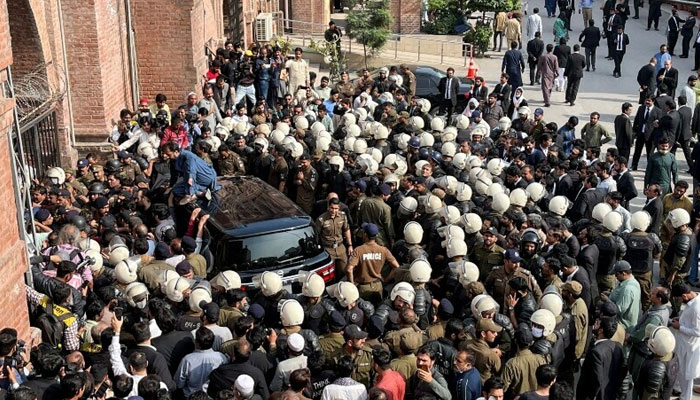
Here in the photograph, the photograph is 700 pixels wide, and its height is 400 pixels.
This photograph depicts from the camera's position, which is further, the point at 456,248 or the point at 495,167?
the point at 495,167

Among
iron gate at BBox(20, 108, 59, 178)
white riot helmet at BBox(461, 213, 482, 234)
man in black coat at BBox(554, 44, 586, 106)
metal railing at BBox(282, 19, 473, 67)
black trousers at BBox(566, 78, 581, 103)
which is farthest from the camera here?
metal railing at BBox(282, 19, 473, 67)

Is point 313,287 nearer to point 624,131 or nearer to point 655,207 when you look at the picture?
point 655,207

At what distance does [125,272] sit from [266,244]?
79.7 inches

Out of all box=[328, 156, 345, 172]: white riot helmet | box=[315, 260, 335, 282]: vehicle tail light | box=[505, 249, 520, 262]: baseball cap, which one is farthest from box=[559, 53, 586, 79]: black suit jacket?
box=[505, 249, 520, 262]: baseball cap

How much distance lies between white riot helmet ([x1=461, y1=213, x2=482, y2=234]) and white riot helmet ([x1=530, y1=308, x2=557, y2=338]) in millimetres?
2492

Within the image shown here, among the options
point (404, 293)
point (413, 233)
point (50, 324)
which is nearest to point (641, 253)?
point (413, 233)

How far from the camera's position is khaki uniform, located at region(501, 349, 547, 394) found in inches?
322

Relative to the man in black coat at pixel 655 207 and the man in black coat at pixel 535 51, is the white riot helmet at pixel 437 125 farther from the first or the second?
the man in black coat at pixel 535 51

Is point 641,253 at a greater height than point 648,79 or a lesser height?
lesser

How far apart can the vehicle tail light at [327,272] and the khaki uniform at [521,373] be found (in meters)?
3.66

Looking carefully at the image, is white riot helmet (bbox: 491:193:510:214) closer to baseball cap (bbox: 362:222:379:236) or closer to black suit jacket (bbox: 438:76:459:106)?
baseball cap (bbox: 362:222:379:236)

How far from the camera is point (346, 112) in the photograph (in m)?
16.8

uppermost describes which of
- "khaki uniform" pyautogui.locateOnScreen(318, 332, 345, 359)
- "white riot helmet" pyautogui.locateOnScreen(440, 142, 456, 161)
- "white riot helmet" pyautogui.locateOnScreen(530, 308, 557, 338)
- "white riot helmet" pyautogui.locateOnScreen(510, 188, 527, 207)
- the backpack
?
"white riot helmet" pyautogui.locateOnScreen(440, 142, 456, 161)

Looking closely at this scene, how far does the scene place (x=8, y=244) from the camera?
9148 millimetres
